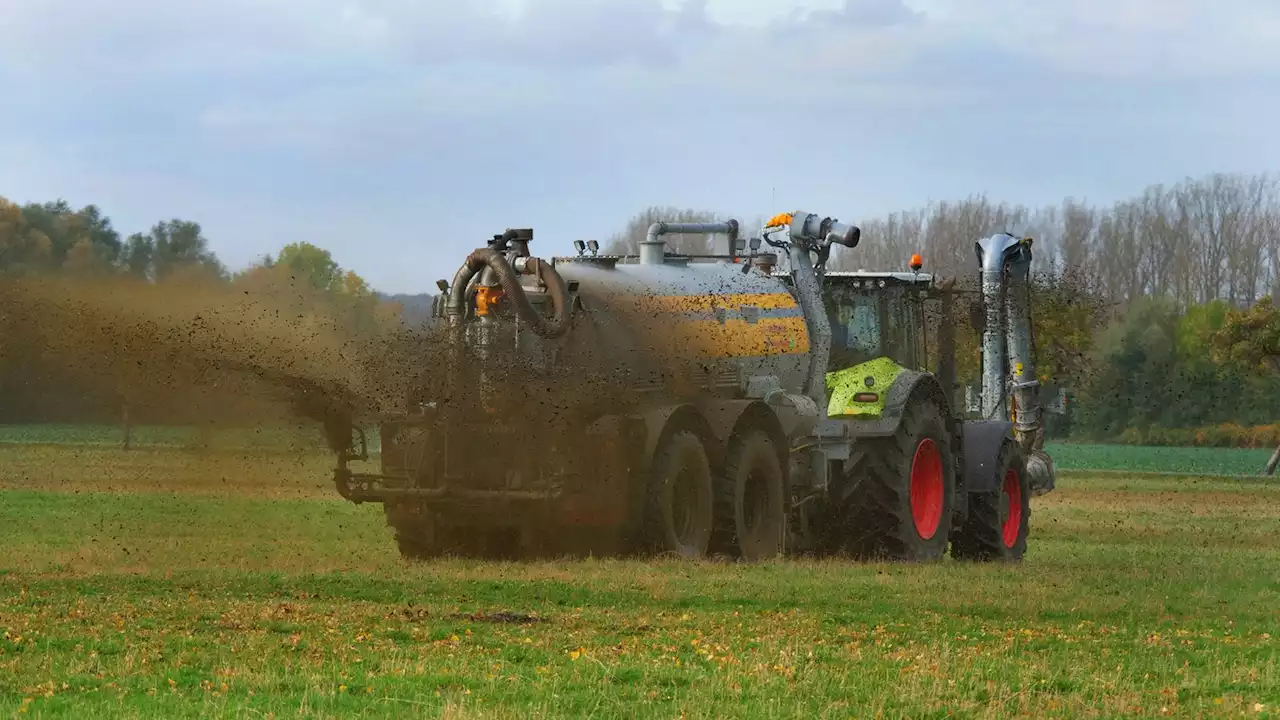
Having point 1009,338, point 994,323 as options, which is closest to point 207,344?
point 994,323

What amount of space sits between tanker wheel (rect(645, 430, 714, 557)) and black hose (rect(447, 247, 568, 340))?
1.65 metres

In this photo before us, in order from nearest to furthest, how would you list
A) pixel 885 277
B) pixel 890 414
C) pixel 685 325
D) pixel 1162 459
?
pixel 685 325, pixel 890 414, pixel 885 277, pixel 1162 459

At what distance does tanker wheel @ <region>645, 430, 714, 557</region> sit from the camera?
65.2ft

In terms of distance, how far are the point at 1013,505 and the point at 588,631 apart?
12.5m

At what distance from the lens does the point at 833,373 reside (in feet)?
77.4

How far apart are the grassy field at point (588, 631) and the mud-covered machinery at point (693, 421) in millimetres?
702

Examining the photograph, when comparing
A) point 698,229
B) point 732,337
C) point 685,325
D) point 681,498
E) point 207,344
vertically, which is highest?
point 698,229

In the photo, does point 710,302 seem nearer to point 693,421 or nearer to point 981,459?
point 693,421

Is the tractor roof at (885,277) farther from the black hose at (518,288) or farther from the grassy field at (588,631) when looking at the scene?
the black hose at (518,288)

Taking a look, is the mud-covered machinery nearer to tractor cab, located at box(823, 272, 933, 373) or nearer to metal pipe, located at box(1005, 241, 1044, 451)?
tractor cab, located at box(823, 272, 933, 373)

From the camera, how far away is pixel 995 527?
24.6 meters

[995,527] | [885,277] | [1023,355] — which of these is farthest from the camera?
[1023,355]

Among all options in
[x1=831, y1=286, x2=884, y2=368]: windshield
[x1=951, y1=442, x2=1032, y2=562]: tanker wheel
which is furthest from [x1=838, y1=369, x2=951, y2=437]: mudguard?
[x1=951, y1=442, x2=1032, y2=562]: tanker wheel

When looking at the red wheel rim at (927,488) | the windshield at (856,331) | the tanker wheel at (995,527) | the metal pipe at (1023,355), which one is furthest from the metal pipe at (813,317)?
the metal pipe at (1023,355)
